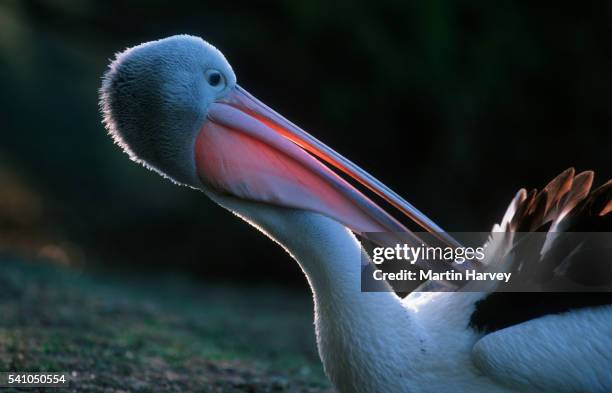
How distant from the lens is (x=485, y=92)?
1168 cm

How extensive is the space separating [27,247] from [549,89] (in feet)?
28.9

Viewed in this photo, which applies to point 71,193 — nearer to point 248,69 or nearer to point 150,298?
point 248,69

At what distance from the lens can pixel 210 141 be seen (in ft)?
14.4

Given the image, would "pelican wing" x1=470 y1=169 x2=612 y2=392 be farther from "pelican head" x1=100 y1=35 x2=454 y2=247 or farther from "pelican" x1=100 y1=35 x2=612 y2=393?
"pelican head" x1=100 y1=35 x2=454 y2=247

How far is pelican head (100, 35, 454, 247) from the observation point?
4.25 meters

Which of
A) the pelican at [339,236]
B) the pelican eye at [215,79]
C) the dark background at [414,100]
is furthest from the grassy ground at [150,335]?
the dark background at [414,100]

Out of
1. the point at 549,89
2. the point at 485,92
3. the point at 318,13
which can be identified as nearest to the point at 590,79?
the point at 549,89

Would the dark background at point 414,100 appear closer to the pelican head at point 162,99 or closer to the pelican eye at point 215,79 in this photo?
the pelican eye at point 215,79

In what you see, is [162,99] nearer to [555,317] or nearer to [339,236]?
[339,236]

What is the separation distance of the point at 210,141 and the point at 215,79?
33 cm

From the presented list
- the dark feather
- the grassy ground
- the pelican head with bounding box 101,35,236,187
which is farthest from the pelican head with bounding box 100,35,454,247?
the grassy ground

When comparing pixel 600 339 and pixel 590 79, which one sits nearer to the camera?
pixel 600 339

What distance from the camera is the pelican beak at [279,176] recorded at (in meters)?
4.32

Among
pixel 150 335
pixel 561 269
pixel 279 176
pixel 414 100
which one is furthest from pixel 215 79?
pixel 414 100
